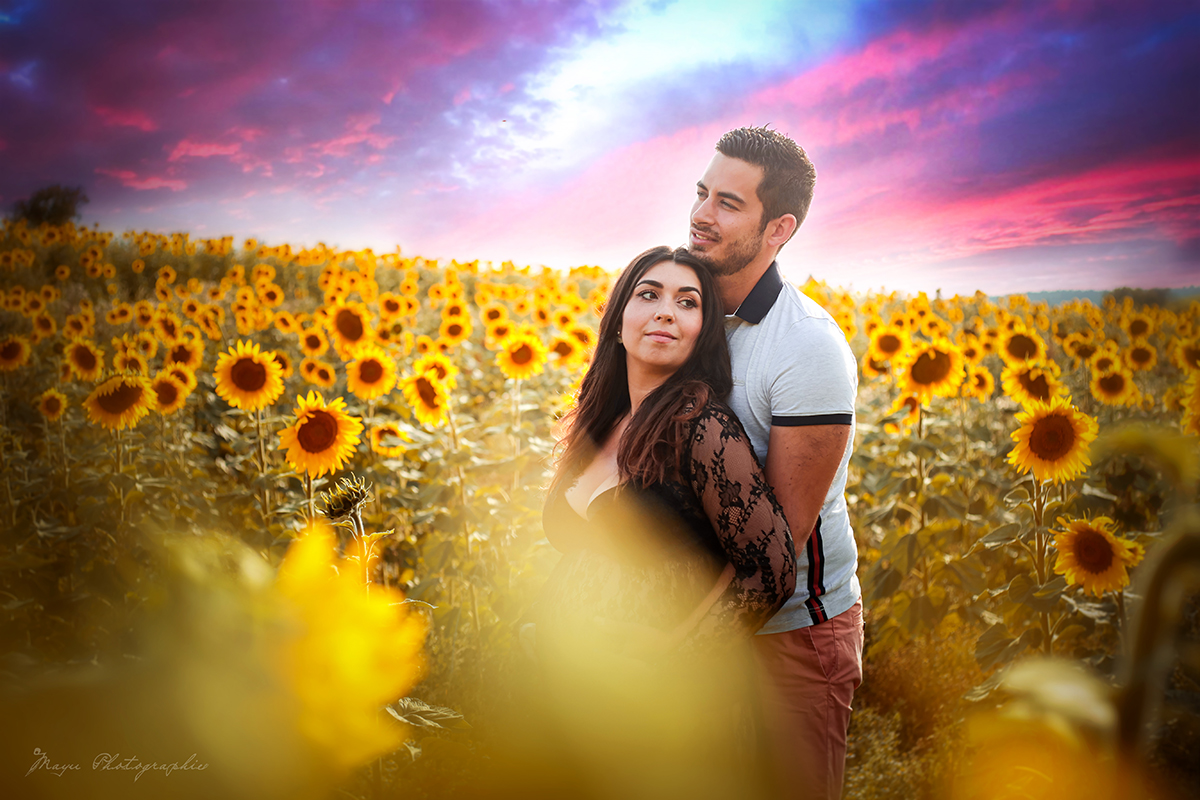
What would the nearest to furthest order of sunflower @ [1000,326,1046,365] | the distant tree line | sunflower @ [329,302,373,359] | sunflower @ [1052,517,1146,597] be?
sunflower @ [1052,517,1146,597]
sunflower @ [1000,326,1046,365]
sunflower @ [329,302,373,359]
the distant tree line

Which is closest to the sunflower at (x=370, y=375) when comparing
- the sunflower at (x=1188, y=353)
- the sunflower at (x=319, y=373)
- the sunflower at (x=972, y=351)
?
the sunflower at (x=319, y=373)

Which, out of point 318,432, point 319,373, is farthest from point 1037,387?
point 319,373

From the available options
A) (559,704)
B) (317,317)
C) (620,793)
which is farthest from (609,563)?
(317,317)

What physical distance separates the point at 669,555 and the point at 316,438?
2040 millimetres

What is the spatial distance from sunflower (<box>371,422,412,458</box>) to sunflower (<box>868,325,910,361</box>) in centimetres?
421

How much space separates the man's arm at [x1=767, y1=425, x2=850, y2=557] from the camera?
2.13 meters

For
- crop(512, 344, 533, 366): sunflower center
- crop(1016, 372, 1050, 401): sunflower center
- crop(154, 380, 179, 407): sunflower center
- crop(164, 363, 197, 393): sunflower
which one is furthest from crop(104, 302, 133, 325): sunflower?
crop(1016, 372, 1050, 401): sunflower center

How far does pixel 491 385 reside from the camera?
9227 mm

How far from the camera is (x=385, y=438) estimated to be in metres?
4.80

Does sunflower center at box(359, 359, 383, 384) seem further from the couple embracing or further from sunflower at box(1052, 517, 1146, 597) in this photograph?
sunflower at box(1052, 517, 1146, 597)

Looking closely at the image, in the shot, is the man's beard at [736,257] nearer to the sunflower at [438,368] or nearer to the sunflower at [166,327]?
the sunflower at [438,368]

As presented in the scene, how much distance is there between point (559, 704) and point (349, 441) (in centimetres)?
195

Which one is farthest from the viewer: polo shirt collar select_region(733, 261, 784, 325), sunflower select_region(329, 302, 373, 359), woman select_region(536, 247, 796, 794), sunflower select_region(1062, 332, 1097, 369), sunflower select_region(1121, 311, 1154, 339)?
sunflower select_region(1121, 311, 1154, 339)

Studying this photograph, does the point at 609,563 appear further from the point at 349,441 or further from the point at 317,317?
the point at 317,317
